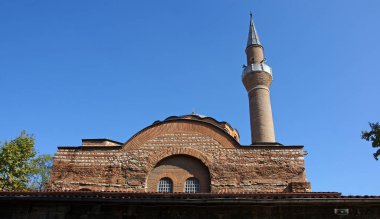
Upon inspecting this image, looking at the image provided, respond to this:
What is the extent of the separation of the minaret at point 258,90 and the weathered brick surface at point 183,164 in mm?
4233

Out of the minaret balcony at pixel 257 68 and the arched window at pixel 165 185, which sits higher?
the minaret balcony at pixel 257 68

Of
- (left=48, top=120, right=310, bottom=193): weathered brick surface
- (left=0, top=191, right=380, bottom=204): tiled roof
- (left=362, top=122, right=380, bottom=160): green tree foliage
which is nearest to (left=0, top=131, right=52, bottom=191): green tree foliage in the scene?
(left=48, top=120, right=310, bottom=193): weathered brick surface

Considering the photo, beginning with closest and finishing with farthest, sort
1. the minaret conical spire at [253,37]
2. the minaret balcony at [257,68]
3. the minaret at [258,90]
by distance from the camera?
1. the minaret at [258,90]
2. the minaret balcony at [257,68]
3. the minaret conical spire at [253,37]

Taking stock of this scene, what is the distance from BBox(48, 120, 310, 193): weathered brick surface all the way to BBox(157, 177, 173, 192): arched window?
16 cm

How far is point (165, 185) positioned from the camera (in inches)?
488

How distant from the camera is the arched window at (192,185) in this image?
1223 cm

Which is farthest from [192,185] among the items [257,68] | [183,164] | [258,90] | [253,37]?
[253,37]

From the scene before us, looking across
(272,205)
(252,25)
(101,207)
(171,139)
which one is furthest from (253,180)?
(252,25)

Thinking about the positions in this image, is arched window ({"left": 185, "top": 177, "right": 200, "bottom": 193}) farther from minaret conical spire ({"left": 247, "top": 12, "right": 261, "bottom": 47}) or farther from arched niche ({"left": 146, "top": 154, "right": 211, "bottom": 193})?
minaret conical spire ({"left": 247, "top": 12, "right": 261, "bottom": 47})

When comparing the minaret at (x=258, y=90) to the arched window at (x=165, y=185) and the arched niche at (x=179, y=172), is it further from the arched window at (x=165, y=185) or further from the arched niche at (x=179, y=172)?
the arched window at (x=165, y=185)

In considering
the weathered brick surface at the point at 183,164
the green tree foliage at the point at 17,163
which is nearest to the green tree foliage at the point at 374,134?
the weathered brick surface at the point at 183,164

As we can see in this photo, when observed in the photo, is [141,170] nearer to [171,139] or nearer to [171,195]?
[171,139]

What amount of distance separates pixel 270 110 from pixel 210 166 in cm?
752

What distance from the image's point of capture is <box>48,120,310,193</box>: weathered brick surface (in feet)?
39.5
